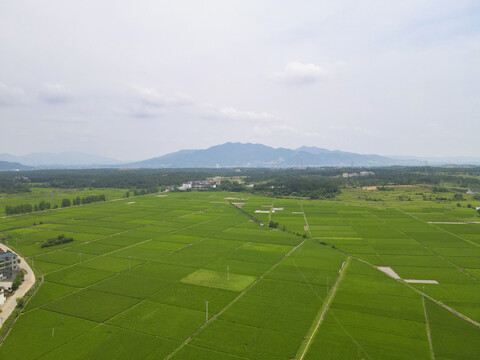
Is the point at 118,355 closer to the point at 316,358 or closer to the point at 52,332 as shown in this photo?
the point at 52,332

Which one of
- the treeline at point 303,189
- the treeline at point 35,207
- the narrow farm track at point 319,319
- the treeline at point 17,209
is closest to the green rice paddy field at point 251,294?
the narrow farm track at point 319,319

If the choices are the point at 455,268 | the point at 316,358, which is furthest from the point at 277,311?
the point at 455,268

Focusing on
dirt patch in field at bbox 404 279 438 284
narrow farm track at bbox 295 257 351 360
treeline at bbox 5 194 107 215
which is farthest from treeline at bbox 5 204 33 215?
dirt patch in field at bbox 404 279 438 284

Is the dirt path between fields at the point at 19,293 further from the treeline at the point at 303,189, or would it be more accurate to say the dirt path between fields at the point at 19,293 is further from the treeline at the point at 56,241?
the treeline at the point at 303,189

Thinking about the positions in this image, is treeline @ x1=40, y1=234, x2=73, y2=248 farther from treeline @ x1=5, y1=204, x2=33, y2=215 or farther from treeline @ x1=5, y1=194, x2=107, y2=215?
treeline @ x1=5, y1=194, x2=107, y2=215

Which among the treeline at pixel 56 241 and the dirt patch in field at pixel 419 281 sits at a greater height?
the treeline at pixel 56 241

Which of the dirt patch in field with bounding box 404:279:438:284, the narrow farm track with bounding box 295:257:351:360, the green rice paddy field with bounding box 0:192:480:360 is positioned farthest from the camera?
the dirt patch in field with bounding box 404:279:438:284
